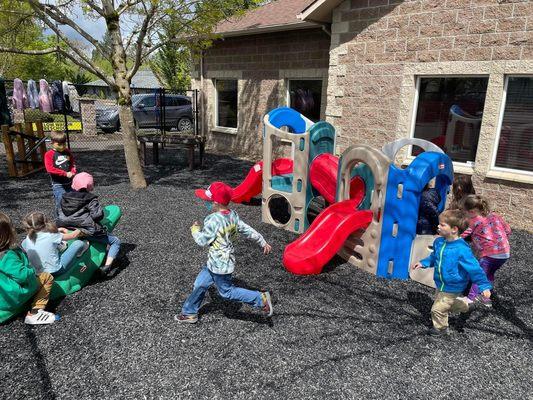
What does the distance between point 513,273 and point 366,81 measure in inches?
175

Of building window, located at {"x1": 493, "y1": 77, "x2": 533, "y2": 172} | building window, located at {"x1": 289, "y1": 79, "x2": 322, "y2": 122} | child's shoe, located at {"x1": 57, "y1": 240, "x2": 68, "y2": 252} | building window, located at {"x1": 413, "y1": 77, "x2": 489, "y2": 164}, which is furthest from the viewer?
building window, located at {"x1": 289, "y1": 79, "x2": 322, "y2": 122}

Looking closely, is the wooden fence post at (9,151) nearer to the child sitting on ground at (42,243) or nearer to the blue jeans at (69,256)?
the blue jeans at (69,256)

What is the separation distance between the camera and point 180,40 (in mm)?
8867

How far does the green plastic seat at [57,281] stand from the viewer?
336cm

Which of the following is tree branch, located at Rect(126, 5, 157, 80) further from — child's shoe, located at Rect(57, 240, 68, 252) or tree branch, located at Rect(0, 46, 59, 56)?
child's shoe, located at Rect(57, 240, 68, 252)

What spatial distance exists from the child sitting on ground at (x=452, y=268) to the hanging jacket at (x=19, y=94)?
10.8 metres

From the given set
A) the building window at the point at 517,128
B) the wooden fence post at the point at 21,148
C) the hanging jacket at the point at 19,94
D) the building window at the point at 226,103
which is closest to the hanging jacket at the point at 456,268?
the building window at the point at 517,128

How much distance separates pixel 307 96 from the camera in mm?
11469

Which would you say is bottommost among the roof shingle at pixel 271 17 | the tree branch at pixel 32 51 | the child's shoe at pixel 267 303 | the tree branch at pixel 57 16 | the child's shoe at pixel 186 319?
the child's shoe at pixel 186 319

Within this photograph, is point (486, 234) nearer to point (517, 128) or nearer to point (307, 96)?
point (517, 128)

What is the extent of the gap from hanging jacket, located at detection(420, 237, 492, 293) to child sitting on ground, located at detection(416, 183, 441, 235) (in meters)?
1.60

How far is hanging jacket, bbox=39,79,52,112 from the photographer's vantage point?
10.7 meters

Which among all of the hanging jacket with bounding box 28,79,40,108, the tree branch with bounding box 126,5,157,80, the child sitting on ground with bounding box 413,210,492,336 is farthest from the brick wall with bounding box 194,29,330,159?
the child sitting on ground with bounding box 413,210,492,336

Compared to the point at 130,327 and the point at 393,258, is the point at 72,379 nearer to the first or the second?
the point at 130,327
